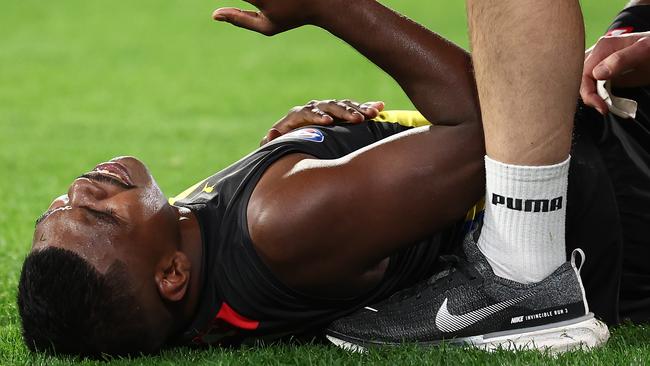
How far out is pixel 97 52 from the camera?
12.6 metres

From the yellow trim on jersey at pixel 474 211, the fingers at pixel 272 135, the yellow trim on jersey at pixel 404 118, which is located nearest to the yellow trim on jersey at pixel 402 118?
the yellow trim on jersey at pixel 404 118

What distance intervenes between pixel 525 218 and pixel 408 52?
584 millimetres

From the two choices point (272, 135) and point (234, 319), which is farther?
point (272, 135)

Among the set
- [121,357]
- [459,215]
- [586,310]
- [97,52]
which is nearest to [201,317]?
[121,357]

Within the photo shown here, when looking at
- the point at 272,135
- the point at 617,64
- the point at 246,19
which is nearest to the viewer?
the point at 246,19

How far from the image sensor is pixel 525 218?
309 centimetres

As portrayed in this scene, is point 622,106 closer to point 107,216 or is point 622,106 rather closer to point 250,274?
point 250,274

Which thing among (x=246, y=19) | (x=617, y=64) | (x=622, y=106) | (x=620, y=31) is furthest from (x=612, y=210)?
(x=246, y=19)

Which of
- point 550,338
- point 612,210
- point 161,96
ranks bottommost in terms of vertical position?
point 161,96

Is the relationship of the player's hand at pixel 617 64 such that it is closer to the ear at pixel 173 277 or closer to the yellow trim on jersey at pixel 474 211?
the yellow trim on jersey at pixel 474 211

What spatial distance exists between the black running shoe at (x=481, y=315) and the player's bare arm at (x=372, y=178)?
134 millimetres

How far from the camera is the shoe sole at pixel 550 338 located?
3.05 metres

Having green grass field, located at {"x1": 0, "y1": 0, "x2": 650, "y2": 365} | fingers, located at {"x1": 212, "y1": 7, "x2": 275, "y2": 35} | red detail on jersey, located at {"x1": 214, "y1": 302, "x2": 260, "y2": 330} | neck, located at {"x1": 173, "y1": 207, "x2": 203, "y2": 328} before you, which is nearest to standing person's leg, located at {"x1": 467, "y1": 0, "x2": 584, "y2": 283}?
green grass field, located at {"x1": 0, "y1": 0, "x2": 650, "y2": 365}

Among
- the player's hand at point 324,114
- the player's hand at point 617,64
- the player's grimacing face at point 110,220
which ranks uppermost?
the player's hand at point 617,64
